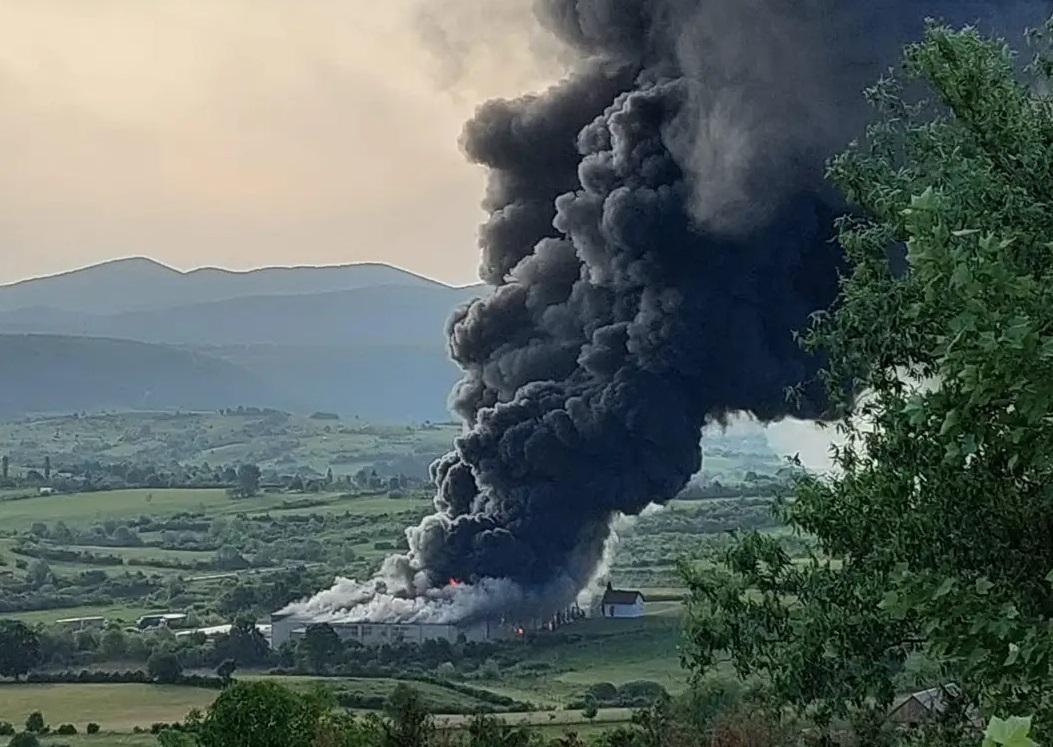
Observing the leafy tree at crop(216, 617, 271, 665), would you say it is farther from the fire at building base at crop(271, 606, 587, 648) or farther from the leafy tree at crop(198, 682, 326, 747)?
the leafy tree at crop(198, 682, 326, 747)

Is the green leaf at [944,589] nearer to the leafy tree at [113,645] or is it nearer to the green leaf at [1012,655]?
the green leaf at [1012,655]

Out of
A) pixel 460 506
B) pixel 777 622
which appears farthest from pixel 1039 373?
pixel 460 506

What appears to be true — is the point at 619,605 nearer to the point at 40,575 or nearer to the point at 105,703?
the point at 105,703

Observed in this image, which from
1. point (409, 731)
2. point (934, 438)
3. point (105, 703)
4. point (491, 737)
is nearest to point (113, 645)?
point (105, 703)

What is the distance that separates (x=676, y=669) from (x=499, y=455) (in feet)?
33.4

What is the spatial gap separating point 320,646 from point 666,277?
20.4 m

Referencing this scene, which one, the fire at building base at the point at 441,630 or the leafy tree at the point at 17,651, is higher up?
the fire at building base at the point at 441,630

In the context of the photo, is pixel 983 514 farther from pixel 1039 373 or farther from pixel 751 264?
pixel 751 264

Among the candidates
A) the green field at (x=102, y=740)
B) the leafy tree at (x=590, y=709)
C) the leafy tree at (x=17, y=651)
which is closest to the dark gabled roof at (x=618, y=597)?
the leafy tree at (x=590, y=709)

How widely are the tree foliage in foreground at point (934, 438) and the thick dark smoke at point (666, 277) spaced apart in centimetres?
4264

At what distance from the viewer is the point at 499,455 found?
5950cm

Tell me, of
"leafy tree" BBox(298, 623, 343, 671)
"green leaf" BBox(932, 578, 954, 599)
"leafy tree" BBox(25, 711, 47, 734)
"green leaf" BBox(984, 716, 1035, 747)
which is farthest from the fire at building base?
"green leaf" BBox(984, 716, 1035, 747)

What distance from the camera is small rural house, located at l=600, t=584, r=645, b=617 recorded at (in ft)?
227

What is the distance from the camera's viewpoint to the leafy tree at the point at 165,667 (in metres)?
61.2
